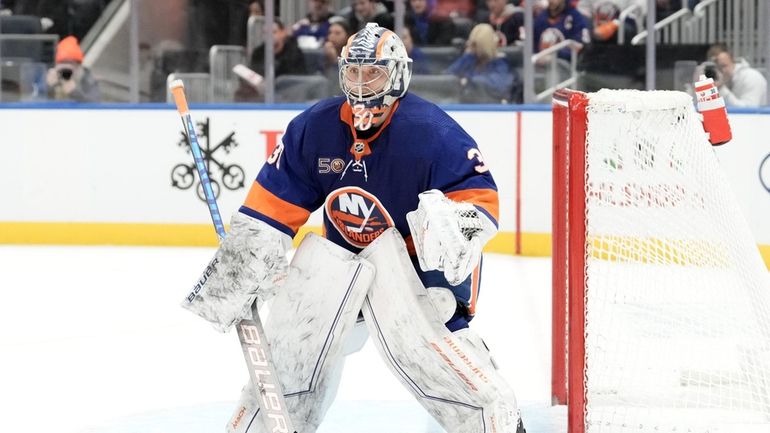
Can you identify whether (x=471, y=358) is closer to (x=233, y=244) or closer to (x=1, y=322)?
(x=233, y=244)

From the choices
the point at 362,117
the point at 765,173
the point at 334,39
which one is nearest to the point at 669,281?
the point at 362,117

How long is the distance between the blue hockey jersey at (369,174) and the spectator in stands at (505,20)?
167 inches

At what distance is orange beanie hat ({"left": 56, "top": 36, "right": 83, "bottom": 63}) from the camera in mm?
7613

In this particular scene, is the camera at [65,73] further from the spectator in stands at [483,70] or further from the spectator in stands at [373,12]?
the spectator in stands at [483,70]

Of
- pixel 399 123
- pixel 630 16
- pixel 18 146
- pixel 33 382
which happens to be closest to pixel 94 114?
pixel 18 146

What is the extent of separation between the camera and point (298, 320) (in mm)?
2832

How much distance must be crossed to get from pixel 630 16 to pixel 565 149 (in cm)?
348

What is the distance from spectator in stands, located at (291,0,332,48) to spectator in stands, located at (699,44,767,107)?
2.03 metres

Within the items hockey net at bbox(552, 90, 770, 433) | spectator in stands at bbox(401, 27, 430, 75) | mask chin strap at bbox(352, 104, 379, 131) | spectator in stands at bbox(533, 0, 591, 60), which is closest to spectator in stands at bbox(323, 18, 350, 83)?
spectator in stands at bbox(401, 27, 430, 75)

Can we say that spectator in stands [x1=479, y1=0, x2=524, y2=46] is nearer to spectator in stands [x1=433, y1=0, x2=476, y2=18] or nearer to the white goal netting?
spectator in stands [x1=433, y1=0, x2=476, y2=18]

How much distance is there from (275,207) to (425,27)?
442cm

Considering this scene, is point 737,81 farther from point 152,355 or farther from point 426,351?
point 426,351

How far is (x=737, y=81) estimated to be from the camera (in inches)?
269

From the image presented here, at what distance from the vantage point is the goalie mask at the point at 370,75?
2854 millimetres
